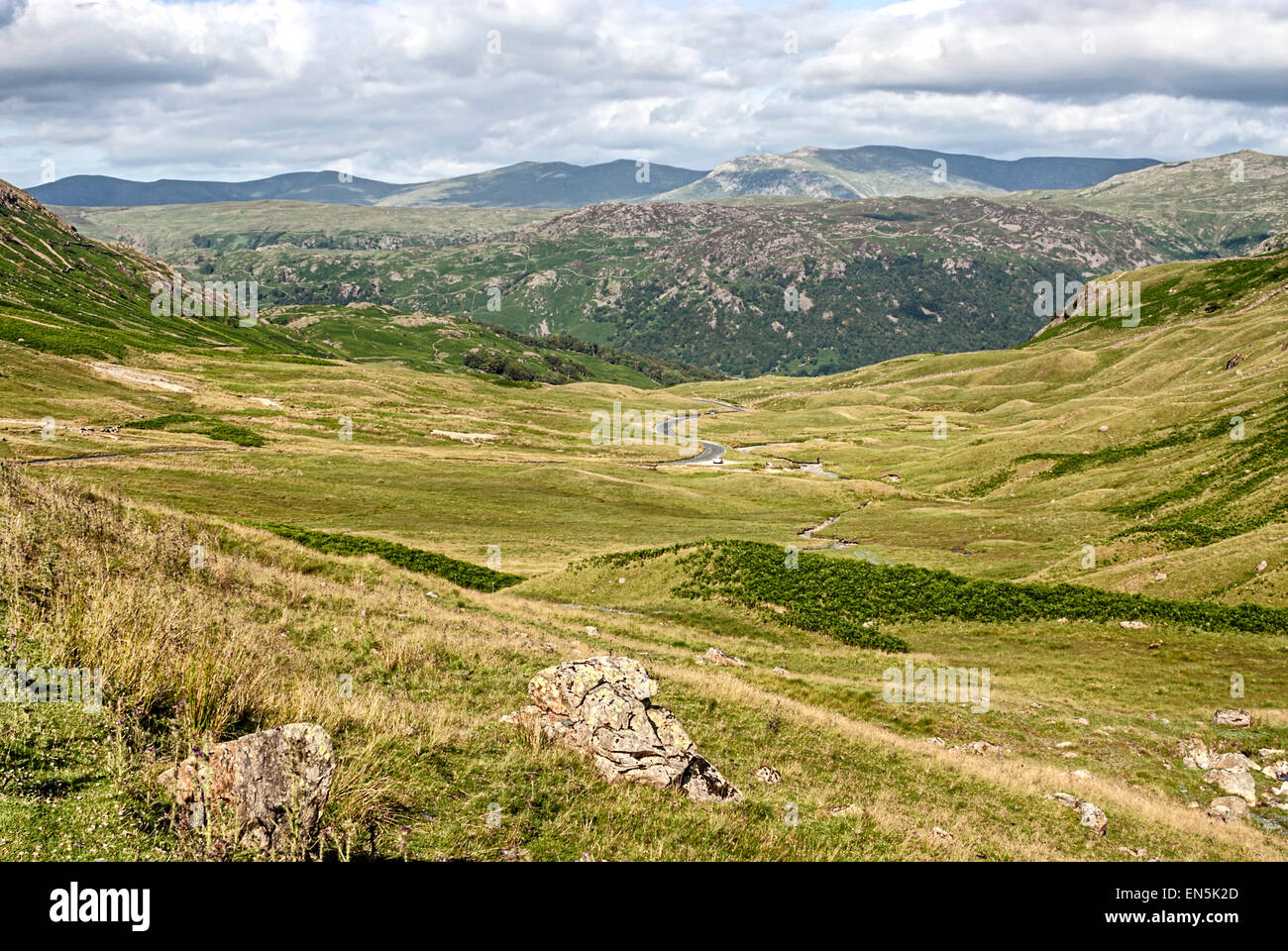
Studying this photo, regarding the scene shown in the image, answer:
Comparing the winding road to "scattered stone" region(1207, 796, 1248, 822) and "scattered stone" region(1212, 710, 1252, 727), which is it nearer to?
"scattered stone" region(1212, 710, 1252, 727)

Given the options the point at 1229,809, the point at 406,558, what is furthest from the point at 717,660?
the point at 406,558

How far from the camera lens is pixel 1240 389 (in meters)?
79.1

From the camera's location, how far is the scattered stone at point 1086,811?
61.6ft

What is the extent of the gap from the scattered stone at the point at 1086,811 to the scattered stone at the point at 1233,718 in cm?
1147

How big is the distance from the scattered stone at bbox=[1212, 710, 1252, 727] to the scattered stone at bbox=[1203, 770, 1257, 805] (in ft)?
13.8

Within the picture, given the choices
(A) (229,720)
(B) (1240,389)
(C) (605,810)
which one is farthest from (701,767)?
(B) (1240,389)

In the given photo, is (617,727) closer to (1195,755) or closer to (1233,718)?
(1195,755)

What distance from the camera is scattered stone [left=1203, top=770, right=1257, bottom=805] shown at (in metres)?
22.5

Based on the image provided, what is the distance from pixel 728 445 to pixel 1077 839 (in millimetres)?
155832

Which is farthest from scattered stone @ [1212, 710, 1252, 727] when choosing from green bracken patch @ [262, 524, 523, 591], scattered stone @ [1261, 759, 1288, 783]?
green bracken patch @ [262, 524, 523, 591]

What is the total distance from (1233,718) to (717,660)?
738 inches

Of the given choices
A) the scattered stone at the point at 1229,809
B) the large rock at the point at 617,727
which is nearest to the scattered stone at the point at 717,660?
the large rock at the point at 617,727

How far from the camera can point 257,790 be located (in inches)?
344

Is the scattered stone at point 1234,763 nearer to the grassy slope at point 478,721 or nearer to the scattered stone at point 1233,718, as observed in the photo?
the grassy slope at point 478,721
